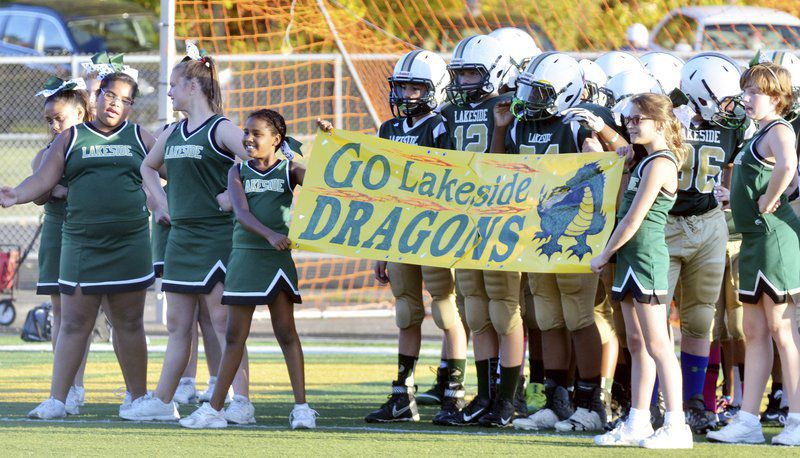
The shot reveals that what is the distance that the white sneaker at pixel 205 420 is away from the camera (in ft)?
23.1

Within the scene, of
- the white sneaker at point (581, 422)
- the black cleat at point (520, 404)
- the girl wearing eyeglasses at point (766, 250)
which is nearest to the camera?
the girl wearing eyeglasses at point (766, 250)

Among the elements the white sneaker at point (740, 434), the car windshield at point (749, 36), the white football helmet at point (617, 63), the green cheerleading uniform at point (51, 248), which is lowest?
the white sneaker at point (740, 434)

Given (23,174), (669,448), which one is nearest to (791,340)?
(669,448)

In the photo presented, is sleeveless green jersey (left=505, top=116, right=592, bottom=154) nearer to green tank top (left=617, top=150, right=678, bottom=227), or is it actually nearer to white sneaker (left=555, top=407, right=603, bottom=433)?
green tank top (left=617, top=150, right=678, bottom=227)

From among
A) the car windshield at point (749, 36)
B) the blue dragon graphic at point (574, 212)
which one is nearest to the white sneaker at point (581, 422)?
the blue dragon graphic at point (574, 212)

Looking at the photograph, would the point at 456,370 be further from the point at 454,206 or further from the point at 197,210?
the point at 197,210

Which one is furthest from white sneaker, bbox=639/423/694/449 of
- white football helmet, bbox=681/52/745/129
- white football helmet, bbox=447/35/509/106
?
white football helmet, bbox=447/35/509/106

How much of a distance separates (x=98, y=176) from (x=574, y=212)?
275 cm

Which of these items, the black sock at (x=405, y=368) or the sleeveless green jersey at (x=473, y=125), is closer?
the sleeveless green jersey at (x=473, y=125)

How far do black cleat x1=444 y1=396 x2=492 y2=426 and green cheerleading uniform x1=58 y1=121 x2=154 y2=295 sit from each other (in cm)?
197

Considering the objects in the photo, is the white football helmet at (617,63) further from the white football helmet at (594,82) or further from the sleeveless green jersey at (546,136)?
the sleeveless green jersey at (546,136)

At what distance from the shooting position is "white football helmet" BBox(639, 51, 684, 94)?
323 inches

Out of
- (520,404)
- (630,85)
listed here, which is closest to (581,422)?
(520,404)

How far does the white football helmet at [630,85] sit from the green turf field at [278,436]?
6.63 feet
